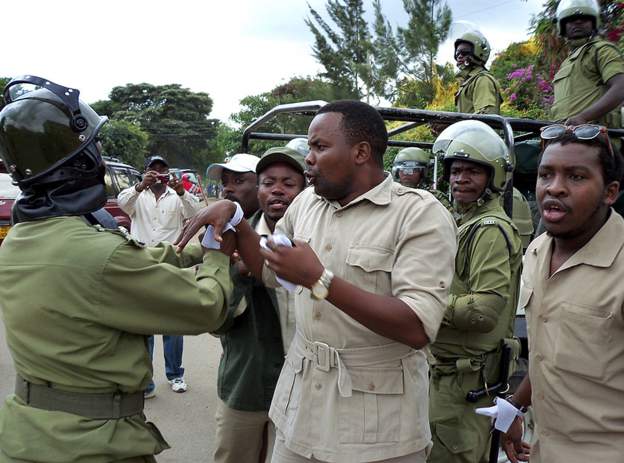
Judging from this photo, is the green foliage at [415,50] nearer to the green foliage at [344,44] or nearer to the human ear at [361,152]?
the green foliage at [344,44]

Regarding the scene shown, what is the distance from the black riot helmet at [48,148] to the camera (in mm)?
1889

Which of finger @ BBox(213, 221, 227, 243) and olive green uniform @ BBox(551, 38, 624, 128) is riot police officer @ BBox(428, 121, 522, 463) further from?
olive green uniform @ BBox(551, 38, 624, 128)

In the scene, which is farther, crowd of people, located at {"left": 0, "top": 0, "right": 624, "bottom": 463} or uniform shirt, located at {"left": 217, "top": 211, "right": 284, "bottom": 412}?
uniform shirt, located at {"left": 217, "top": 211, "right": 284, "bottom": 412}

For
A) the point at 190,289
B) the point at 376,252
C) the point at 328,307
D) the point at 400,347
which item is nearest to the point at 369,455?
the point at 400,347

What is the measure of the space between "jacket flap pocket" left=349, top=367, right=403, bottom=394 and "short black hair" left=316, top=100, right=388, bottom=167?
0.79 m

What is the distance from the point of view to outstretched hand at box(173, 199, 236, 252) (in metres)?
2.33

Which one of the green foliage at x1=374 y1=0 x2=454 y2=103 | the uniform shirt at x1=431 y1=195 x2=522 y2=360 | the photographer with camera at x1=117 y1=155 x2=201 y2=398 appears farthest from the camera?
the green foliage at x1=374 y1=0 x2=454 y2=103

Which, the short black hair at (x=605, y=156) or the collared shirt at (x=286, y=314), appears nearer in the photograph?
the short black hair at (x=605, y=156)

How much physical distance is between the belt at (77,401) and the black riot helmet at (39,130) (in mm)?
712

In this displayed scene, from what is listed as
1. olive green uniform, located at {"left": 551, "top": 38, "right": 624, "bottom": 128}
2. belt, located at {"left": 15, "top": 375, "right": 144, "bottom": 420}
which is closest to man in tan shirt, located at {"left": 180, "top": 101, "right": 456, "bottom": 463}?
belt, located at {"left": 15, "top": 375, "right": 144, "bottom": 420}

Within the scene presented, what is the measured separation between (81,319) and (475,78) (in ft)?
13.4

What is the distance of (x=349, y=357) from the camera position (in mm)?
1955

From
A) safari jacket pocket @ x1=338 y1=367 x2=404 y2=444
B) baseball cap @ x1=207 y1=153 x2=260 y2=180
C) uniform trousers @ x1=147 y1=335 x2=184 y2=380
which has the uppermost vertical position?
baseball cap @ x1=207 y1=153 x2=260 y2=180

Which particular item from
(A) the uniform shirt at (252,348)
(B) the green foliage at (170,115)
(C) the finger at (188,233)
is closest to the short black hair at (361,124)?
(C) the finger at (188,233)
